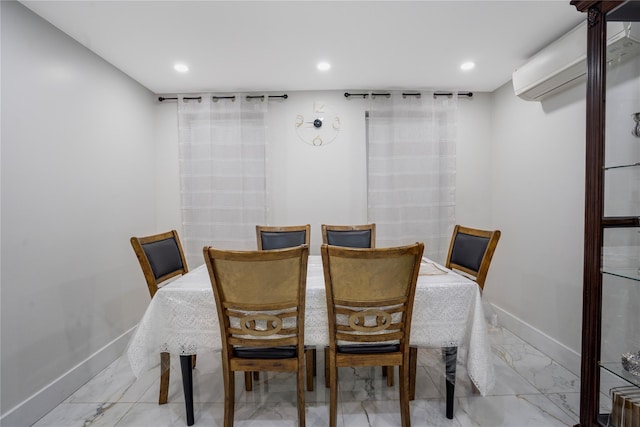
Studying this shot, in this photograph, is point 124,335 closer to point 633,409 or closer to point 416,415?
point 416,415

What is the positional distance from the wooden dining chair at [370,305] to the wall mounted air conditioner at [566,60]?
1.37 m

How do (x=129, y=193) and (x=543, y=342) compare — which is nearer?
(x=543, y=342)

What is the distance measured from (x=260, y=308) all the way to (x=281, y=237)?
1128 mm

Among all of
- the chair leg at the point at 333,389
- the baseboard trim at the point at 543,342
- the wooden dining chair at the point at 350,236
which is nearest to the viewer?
the chair leg at the point at 333,389

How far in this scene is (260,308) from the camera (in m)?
1.33

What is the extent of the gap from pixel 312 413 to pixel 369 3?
2425 mm

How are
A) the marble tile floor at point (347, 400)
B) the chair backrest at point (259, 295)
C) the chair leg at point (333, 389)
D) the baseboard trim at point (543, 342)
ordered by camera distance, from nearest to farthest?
1. the chair backrest at point (259, 295)
2. the chair leg at point (333, 389)
3. the marble tile floor at point (347, 400)
4. the baseboard trim at point (543, 342)

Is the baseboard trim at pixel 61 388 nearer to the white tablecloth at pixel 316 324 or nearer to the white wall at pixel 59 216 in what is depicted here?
the white wall at pixel 59 216

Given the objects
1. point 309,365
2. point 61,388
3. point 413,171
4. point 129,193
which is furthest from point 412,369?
point 129,193

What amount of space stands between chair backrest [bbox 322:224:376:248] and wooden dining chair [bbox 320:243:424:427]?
3.25 ft

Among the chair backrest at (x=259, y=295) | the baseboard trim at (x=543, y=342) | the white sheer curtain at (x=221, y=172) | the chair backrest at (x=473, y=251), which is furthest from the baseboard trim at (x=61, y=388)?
the baseboard trim at (x=543, y=342)

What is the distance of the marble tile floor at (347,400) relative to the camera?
5.27 ft

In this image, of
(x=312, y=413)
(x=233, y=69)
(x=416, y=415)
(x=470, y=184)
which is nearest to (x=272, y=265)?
(x=312, y=413)

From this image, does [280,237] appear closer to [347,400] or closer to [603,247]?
[347,400]
